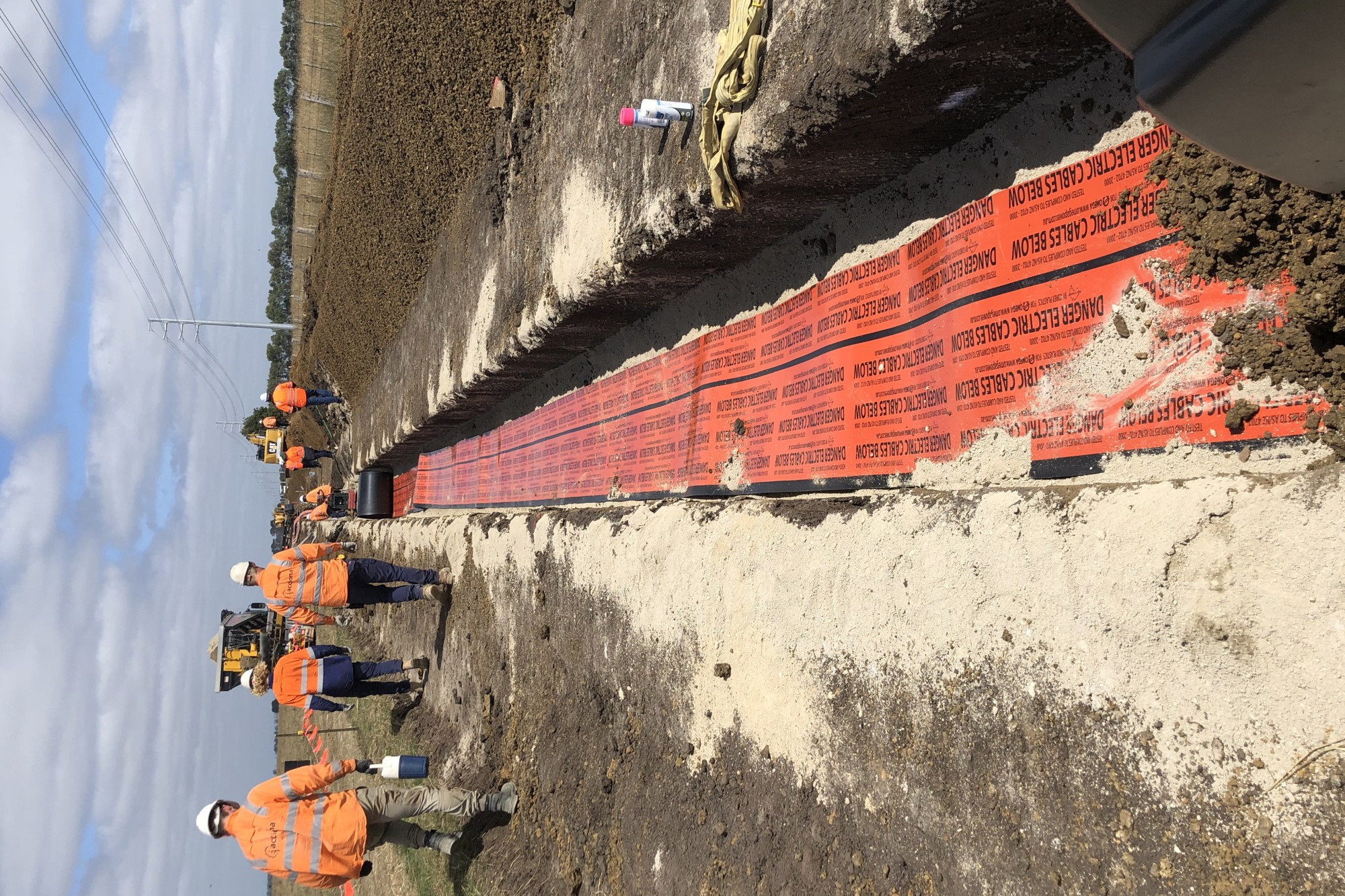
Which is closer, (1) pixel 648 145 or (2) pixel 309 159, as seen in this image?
(1) pixel 648 145

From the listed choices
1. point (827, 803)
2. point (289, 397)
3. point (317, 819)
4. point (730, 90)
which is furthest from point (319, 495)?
point (827, 803)

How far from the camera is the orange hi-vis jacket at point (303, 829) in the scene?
490 centimetres

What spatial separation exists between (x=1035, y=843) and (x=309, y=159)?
21.6 meters

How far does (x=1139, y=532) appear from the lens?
4.85 feet

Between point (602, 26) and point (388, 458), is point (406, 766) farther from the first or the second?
point (388, 458)

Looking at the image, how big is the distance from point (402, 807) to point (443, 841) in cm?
35

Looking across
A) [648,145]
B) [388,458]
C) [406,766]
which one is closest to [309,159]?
[388,458]

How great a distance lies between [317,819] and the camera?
4988mm

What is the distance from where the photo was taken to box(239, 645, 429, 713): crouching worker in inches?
244

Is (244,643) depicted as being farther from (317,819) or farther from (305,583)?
(317,819)

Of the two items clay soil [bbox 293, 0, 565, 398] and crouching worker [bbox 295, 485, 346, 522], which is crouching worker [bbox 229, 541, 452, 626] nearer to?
clay soil [bbox 293, 0, 565, 398]

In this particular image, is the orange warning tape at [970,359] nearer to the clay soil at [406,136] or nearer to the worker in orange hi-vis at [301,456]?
the clay soil at [406,136]

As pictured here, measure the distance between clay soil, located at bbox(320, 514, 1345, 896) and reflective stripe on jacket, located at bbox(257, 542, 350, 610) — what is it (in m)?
1.70

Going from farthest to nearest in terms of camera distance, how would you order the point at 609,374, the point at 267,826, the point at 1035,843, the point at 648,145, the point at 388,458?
the point at 388,458 → the point at 267,826 → the point at 609,374 → the point at 648,145 → the point at 1035,843
